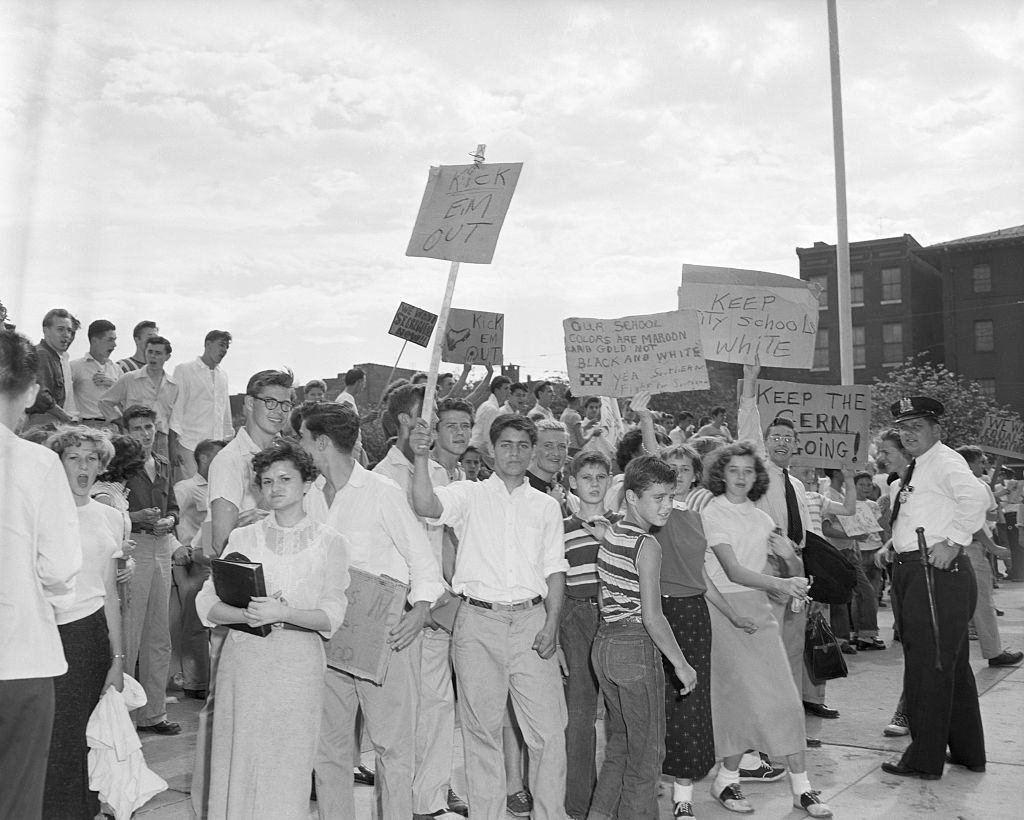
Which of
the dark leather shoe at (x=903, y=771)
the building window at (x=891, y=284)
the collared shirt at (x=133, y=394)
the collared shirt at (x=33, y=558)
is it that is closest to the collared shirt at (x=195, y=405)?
the collared shirt at (x=133, y=394)

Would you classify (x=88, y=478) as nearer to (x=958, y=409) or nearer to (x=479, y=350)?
(x=479, y=350)

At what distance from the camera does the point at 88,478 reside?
17.4 feet

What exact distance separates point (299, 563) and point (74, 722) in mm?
1371

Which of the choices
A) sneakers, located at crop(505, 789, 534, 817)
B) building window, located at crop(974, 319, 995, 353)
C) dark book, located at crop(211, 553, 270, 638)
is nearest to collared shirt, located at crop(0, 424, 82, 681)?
dark book, located at crop(211, 553, 270, 638)

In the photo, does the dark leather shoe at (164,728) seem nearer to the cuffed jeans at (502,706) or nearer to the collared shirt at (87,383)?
the cuffed jeans at (502,706)

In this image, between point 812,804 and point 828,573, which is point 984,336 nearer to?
point 828,573

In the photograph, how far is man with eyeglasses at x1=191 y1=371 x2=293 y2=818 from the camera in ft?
16.0

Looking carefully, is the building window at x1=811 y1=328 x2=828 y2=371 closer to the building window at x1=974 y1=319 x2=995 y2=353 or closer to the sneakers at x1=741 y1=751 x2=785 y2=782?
the building window at x1=974 y1=319 x2=995 y2=353

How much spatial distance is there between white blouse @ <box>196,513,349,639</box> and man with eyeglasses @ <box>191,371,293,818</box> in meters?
0.34

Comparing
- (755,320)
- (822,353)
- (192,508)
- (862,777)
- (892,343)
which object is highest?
(892,343)

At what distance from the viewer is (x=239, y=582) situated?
4.12 metres

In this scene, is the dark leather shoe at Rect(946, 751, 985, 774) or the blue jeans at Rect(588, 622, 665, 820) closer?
the blue jeans at Rect(588, 622, 665, 820)

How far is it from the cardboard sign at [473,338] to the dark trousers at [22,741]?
21.5 feet

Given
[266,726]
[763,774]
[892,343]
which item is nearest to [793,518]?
[763,774]
